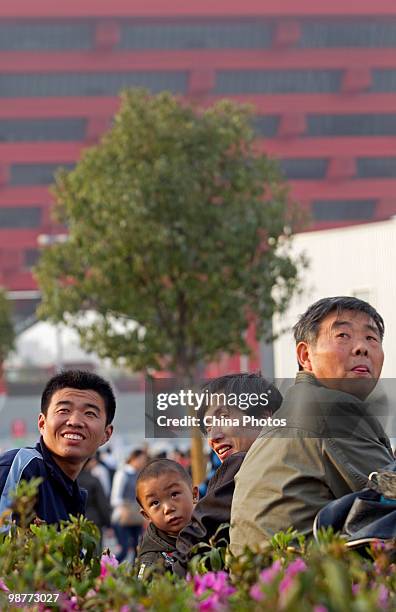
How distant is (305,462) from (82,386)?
→ 1.57m

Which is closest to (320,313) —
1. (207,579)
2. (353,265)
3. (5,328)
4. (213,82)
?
(207,579)

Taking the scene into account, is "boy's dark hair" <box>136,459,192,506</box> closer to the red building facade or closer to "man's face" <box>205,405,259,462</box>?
"man's face" <box>205,405,259,462</box>

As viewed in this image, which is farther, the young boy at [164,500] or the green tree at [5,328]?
the green tree at [5,328]

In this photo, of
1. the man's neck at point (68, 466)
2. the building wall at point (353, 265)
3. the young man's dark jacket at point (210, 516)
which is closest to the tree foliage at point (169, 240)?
the building wall at point (353, 265)

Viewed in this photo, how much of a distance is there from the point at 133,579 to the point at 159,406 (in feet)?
2.38

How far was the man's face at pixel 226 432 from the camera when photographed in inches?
134

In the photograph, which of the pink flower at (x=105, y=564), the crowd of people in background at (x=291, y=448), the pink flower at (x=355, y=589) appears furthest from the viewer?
the crowd of people in background at (x=291, y=448)

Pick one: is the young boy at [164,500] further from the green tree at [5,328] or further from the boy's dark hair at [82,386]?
the green tree at [5,328]

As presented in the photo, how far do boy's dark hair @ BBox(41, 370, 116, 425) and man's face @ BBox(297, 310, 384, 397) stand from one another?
3.89 feet

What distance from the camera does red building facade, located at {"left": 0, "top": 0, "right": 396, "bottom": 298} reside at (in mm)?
77062

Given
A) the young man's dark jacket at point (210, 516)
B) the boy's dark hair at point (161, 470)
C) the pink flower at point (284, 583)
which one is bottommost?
the pink flower at point (284, 583)

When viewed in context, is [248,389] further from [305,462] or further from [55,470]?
[55,470]

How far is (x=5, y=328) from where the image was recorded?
4725 cm

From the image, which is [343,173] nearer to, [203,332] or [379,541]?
[203,332]
